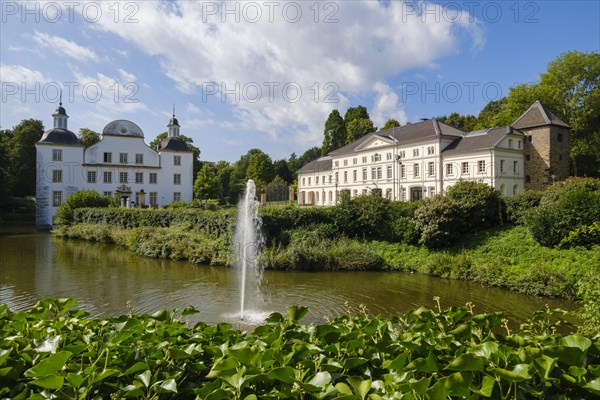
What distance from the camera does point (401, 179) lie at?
163 ft

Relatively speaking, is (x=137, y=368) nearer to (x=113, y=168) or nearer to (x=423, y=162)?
(x=423, y=162)

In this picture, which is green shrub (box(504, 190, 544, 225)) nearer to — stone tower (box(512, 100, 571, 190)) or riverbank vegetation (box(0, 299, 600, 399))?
riverbank vegetation (box(0, 299, 600, 399))

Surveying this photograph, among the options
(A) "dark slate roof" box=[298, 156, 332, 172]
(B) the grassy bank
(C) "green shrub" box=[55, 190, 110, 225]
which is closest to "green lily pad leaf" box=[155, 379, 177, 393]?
(B) the grassy bank

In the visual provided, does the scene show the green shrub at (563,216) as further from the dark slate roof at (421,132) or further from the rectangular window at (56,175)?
the rectangular window at (56,175)

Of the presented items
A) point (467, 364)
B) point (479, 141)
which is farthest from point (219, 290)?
point (479, 141)

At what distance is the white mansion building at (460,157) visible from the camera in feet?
136

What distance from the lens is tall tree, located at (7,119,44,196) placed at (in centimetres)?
5300

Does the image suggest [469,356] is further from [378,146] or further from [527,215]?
[378,146]

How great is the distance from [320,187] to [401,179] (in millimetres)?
15742

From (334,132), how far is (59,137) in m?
43.3

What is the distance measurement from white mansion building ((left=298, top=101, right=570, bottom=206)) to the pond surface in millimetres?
20265

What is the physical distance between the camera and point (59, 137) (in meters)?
43.5

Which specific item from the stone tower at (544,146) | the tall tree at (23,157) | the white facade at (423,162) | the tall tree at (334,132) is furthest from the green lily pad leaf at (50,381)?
the tall tree at (334,132)

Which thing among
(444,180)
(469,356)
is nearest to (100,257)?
(469,356)
